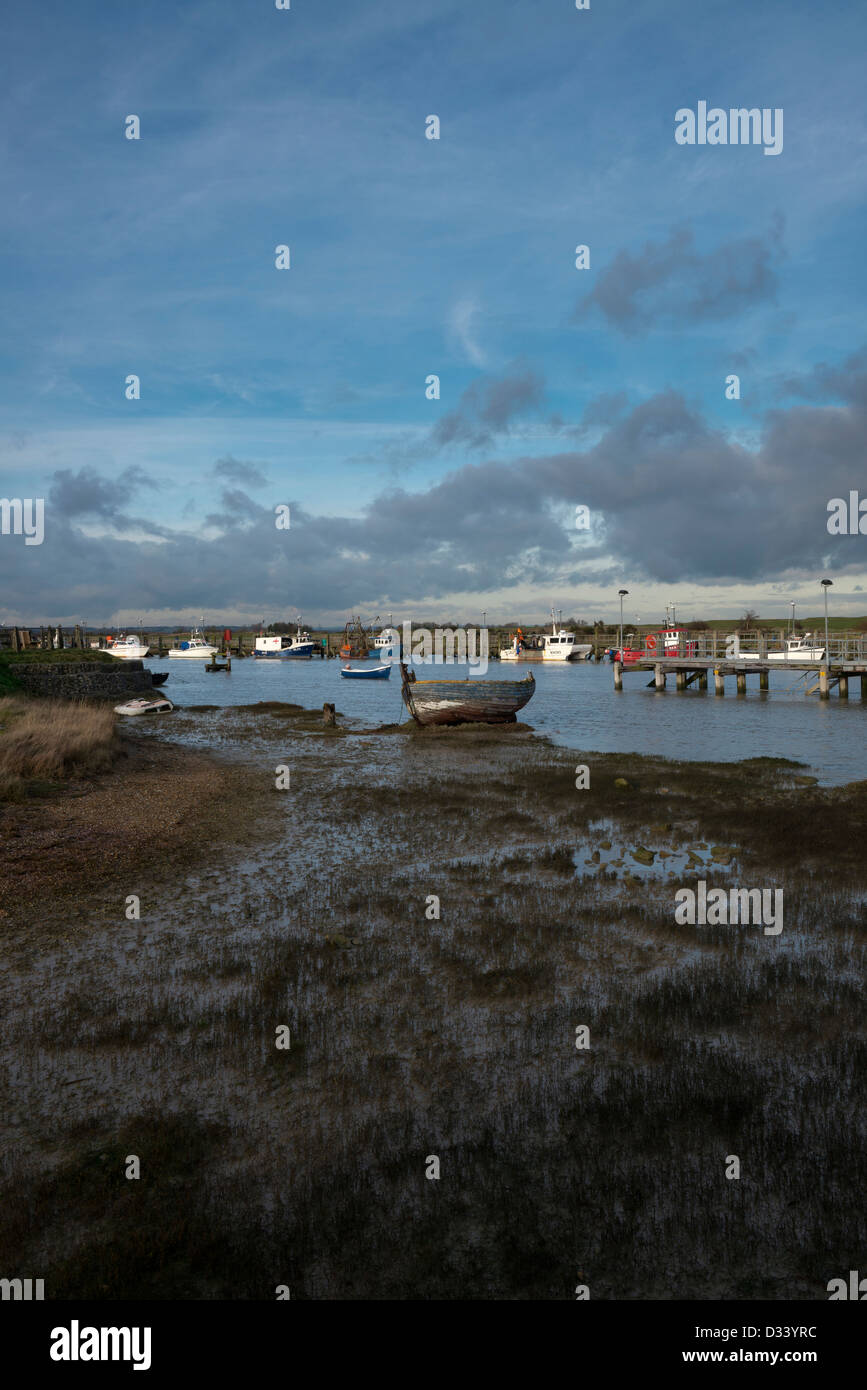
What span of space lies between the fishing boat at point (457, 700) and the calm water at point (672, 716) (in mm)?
2371

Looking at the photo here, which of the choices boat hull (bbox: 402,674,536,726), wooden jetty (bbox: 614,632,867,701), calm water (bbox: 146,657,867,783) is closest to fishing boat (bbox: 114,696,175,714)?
calm water (bbox: 146,657,867,783)

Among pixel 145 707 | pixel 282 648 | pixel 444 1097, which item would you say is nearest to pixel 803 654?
pixel 145 707

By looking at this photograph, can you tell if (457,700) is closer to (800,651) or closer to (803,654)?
(800,651)

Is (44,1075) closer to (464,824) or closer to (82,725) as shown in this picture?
(464,824)

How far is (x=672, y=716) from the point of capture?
134 feet

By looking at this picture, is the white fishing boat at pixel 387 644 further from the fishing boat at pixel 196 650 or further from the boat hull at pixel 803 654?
the boat hull at pixel 803 654

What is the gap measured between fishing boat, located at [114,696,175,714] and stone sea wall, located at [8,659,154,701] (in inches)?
83.0

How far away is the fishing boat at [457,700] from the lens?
3369 cm

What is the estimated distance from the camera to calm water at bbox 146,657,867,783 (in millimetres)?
27875

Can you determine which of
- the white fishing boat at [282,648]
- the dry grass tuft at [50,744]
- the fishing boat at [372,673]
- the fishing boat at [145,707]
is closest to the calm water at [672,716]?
the fishing boat at [372,673]

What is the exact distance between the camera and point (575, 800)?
18.0 m

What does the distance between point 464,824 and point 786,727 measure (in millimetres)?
25258

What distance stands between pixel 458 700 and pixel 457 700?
→ 55mm
